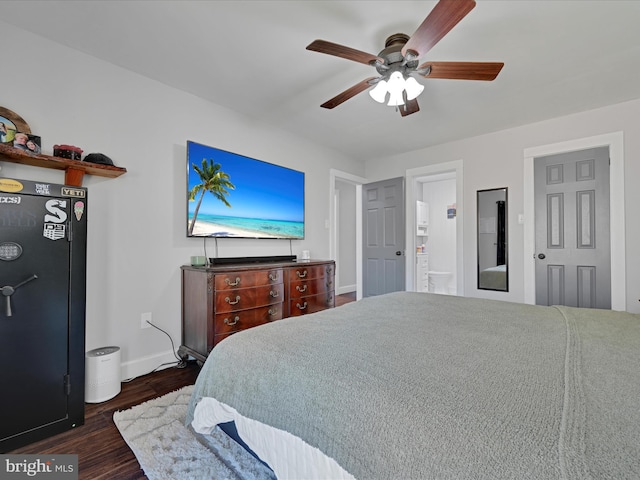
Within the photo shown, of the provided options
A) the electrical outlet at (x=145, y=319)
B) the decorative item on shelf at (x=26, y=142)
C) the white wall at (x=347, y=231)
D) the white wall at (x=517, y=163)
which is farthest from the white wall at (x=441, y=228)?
the decorative item on shelf at (x=26, y=142)

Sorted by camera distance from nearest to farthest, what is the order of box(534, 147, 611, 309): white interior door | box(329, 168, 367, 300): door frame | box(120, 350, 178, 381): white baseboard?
box(120, 350, 178, 381): white baseboard
box(534, 147, 611, 309): white interior door
box(329, 168, 367, 300): door frame

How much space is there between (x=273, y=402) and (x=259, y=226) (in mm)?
2468

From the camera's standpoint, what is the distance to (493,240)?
378 cm

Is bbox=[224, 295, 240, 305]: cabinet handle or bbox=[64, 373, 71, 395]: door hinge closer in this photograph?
bbox=[64, 373, 71, 395]: door hinge

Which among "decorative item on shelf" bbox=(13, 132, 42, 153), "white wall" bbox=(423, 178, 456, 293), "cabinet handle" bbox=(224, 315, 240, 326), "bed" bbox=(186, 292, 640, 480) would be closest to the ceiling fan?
"bed" bbox=(186, 292, 640, 480)

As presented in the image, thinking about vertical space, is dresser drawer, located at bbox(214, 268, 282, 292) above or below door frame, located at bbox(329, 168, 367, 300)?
below

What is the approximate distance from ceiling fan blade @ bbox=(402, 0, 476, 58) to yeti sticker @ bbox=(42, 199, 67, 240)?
7.17 feet

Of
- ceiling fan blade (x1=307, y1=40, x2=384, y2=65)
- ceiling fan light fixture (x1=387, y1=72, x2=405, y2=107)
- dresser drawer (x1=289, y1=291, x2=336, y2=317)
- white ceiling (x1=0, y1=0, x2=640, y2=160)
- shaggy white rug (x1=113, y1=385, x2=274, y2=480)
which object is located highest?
white ceiling (x1=0, y1=0, x2=640, y2=160)

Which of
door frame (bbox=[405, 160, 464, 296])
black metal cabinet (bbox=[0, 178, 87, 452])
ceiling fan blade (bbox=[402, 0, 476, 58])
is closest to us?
ceiling fan blade (bbox=[402, 0, 476, 58])

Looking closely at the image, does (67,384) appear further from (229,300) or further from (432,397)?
(432,397)

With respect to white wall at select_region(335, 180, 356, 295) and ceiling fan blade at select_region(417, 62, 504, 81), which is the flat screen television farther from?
white wall at select_region(335, 180, 356, 295)

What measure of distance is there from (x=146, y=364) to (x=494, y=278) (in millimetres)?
3921

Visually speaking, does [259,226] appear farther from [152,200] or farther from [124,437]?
[124,437]

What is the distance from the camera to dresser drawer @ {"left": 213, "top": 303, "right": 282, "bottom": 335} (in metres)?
2.40
